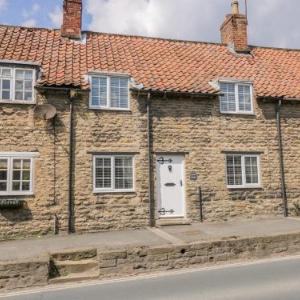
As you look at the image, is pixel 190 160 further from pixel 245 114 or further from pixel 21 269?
pixel 21 269

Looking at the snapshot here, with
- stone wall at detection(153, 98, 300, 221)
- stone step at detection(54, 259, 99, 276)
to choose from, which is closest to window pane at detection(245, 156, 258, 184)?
stone wall at detection(153, 98, 300, 221)

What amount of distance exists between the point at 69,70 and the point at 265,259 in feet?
32.1

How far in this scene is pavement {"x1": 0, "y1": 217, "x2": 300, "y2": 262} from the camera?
35.3 ft

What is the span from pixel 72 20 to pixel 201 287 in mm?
13408

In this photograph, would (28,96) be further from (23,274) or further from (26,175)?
(23,274)

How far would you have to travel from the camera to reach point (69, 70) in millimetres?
15102

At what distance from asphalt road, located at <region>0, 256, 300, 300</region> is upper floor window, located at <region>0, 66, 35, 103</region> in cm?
783

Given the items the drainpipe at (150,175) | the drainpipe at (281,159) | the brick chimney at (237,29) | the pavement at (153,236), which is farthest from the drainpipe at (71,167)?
the brick chimney at (237,29)

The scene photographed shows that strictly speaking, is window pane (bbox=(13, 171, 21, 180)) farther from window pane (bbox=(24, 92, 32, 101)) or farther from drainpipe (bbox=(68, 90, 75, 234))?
window pane (bbox=(24, 92, 32, 101))

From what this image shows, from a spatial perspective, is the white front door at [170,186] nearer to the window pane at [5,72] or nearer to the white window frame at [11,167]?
the white window frame at [11,167]

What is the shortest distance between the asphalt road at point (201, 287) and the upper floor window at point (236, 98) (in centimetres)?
805

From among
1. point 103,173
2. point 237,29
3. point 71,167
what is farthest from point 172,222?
point 237,29

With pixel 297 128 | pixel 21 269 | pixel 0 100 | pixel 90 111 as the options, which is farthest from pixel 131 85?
pixel 21 269

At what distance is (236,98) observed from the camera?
16.2 m
